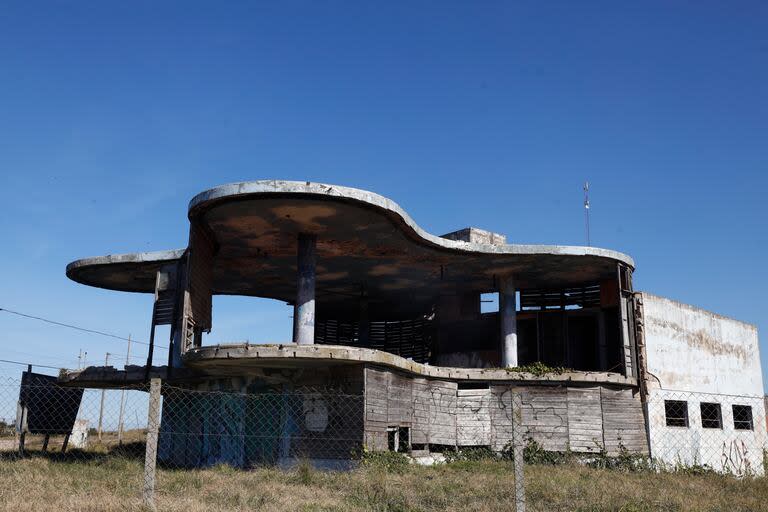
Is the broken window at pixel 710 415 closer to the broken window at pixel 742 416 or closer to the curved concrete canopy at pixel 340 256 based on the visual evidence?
the broken window at pixel 742 416

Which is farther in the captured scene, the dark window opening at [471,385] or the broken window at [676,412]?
the broken window at [676,412]

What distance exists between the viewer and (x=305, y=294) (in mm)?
18906

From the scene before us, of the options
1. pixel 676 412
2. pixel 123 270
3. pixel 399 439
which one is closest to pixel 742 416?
pixel 676 412

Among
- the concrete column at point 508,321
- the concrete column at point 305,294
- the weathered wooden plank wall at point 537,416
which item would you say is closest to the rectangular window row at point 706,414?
the weathered wooden plank wall at point 537,416

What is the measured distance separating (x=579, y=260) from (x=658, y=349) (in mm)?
3932

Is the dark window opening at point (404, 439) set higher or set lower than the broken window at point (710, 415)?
lower

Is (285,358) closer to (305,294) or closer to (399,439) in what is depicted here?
(305,294)

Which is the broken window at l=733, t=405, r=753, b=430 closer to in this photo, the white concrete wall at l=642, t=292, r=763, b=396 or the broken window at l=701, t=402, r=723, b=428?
the white concrete wall at l=642, t=292, r=763, b=396

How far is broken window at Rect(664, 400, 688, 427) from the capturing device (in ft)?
75.0

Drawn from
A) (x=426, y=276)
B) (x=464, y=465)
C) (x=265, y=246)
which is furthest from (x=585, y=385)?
(x=265, y=246)

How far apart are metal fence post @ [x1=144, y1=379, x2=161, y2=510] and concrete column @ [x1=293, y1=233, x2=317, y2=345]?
30.3 ft

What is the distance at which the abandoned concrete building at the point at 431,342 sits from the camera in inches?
695

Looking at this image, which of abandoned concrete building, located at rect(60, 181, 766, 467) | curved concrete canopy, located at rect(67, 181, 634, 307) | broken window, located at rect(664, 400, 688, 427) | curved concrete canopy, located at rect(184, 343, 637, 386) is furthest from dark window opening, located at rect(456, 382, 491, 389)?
broken window, located at rect(664, 400, 688, 427)

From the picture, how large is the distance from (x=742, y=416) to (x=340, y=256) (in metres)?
16.1
